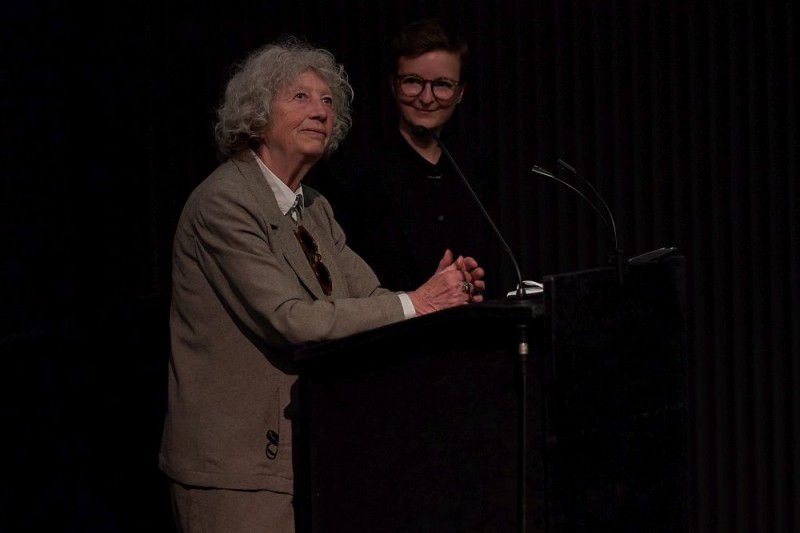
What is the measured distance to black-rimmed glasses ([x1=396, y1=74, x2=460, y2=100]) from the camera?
2.95 metres

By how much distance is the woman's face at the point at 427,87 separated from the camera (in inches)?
116

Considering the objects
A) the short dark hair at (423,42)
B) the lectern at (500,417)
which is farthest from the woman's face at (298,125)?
the short dark hair at (423,42)

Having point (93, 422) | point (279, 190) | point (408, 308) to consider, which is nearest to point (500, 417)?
point (408, 308)

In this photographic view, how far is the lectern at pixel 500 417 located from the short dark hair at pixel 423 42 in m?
1.13

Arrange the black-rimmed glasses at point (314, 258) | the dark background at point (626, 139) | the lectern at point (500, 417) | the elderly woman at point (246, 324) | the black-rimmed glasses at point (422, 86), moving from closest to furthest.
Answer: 1. the lectern at point (500, 417)
2. the elderly woman at point (246, 324)
3. the black-rimmed glasses at point (314, 258)
4. the black-rimmed glasses at point (422, 86)
5. the dark background at point (626, 139)

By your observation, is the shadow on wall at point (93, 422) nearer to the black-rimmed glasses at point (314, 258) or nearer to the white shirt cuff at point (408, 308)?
the black-rimmed glasses at point (314, 258)

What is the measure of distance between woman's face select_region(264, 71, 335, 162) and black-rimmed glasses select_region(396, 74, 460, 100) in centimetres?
61

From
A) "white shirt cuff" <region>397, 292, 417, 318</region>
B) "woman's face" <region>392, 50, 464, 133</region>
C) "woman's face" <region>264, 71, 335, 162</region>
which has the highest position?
"woman's face" <region>392, 50, 464, 133</region>

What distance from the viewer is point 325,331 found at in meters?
2.04

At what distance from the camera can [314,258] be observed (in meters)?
2.31

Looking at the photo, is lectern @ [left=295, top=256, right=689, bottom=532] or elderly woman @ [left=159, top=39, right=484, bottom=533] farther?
elderly woman @ [left=159, top=39, right=484, bottom=533]

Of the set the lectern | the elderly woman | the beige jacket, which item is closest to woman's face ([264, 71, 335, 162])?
the elderly woman

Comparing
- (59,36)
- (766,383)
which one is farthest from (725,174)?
(59,36)

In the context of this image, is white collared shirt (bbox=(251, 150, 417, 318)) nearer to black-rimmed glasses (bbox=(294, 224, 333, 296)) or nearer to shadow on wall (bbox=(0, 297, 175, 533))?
black-rimmed glasses (bbox=(294, 224, 333, 296))
